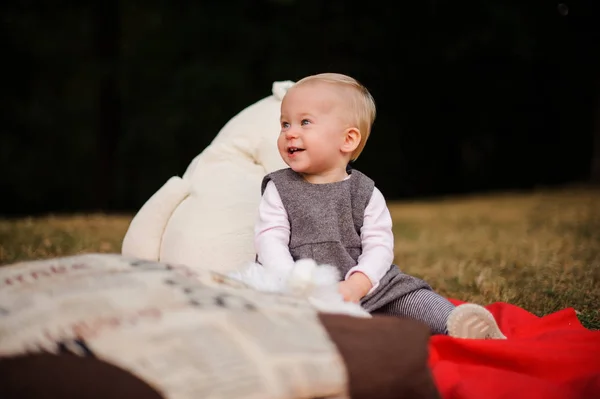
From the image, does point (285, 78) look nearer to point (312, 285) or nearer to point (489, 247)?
point (489, 247)

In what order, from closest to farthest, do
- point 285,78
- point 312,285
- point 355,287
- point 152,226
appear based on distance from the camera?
point 312,285 → point 355,287 → point 152,226 → point 285,78

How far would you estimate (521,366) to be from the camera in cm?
177

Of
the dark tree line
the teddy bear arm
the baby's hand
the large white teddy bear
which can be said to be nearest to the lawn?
the baby's hand

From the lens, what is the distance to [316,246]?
2.08 m

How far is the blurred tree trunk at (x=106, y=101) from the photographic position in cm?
993

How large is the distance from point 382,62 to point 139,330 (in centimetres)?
1060

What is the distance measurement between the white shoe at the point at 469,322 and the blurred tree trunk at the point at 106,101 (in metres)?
8.52

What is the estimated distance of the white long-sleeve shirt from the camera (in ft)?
6.66

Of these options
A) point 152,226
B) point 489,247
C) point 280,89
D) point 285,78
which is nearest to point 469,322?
point 152,226

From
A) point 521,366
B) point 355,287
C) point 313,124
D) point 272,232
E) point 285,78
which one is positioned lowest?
point 521,366

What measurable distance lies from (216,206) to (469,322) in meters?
1.04

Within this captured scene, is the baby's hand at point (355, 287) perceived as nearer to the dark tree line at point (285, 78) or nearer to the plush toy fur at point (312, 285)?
the plush toy fur at point (312, 285)

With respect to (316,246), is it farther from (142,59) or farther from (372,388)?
(142,59)

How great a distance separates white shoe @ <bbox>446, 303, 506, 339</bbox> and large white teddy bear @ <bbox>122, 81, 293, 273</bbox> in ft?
2.66
